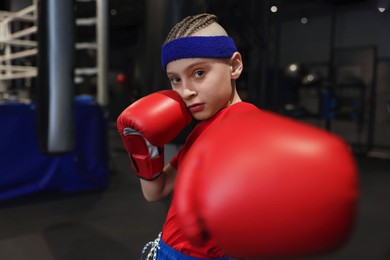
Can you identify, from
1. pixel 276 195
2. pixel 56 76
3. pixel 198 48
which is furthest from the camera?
pixel 56 76

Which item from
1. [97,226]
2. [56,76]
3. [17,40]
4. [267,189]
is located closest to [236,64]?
[267,189]

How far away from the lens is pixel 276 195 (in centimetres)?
38

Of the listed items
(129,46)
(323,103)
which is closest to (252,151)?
(323,103)

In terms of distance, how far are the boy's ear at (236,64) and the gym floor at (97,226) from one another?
0.77m

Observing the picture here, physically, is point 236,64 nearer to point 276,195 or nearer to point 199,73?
point 199,73

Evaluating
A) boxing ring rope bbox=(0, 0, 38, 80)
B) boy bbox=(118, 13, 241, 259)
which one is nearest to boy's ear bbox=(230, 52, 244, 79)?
boy bbox=(118, 13, 241, 259)

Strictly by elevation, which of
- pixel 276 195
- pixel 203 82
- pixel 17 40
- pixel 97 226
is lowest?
pixel 97 226

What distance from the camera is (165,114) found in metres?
0.66

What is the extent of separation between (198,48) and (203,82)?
0.06 m

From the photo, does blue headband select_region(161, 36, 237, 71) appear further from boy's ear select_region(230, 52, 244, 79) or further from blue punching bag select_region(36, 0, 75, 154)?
blue punching bag select_region(36, 0, 75, 154)

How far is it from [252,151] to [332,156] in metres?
0.09

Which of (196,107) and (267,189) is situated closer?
(267,189)

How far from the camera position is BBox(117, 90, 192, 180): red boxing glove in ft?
2.17

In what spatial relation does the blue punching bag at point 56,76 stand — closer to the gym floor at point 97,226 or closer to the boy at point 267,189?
the gym floor at point 97,226
